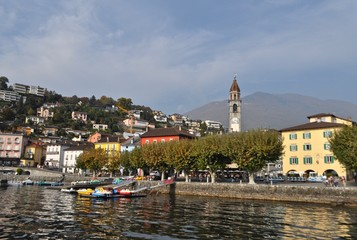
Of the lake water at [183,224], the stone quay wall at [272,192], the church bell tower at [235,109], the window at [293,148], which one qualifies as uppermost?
the church bell tower at [235,109]

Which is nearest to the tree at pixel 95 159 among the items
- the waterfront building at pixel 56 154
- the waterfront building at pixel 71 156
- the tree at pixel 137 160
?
the tree at pixel 137 160

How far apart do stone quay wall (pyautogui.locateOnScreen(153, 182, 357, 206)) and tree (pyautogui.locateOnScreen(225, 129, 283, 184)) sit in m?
3.22

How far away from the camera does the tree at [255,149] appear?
172 ft

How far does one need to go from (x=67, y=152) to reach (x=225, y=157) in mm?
81039

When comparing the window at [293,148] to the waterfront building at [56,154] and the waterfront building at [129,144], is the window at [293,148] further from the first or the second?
the waterfront building at [56,154]

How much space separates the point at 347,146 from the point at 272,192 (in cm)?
1349

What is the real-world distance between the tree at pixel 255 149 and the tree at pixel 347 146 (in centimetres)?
874

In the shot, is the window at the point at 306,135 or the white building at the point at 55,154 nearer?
the window at the point at 306,135

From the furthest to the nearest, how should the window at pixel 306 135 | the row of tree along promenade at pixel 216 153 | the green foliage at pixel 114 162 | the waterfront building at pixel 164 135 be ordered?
the waterfront building at pixel 164 135 < the green foliage at pixel 114 162 < the window at pixel 306 135 < the row of tree along promenade at pixel 216 153

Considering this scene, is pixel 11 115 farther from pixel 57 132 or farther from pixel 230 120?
pixel 230 120

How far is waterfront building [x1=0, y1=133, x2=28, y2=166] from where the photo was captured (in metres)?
124

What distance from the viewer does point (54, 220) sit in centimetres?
Result: 2855

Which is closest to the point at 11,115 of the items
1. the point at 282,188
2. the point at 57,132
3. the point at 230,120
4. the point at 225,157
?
the point at 57,132

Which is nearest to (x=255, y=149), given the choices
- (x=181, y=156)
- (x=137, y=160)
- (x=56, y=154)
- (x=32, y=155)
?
(x=181, y=156)
